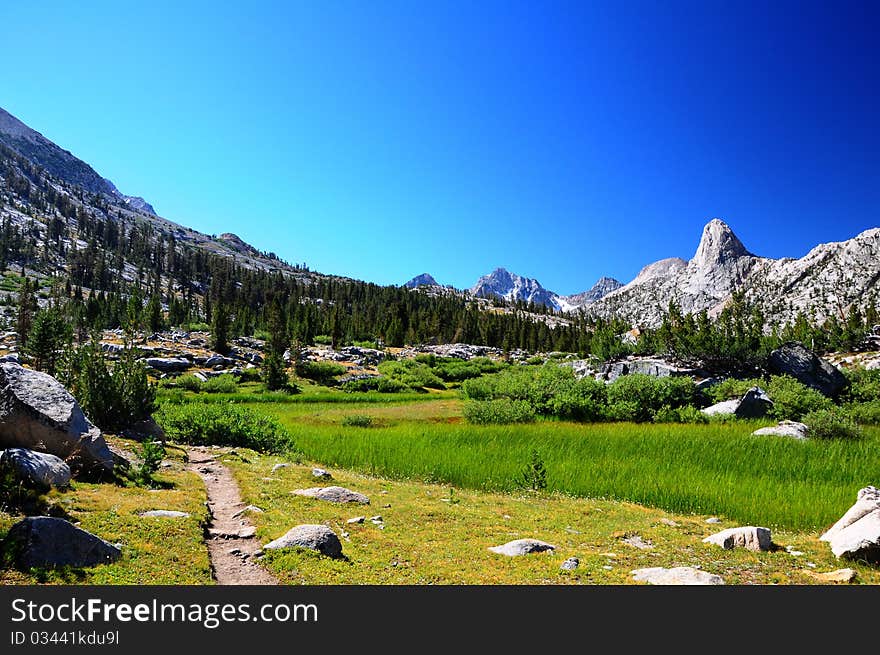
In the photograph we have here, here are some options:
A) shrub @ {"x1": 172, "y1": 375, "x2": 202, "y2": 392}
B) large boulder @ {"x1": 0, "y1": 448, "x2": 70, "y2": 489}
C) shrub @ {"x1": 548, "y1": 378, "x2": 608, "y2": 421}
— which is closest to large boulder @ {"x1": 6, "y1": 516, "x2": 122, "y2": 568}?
large boulder @ {"x1": 0, "y1": 448, "x2": 70, "y2": 489}

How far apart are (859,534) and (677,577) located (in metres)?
3.94

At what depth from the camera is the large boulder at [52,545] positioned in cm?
520

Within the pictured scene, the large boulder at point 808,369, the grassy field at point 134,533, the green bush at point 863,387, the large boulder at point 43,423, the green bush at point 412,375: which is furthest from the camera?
the green bush at point 412,375

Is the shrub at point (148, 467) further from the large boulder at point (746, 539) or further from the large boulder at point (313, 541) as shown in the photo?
the large boulder at point (746, 539)

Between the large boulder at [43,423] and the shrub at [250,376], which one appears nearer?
the large boulder at [43,423]

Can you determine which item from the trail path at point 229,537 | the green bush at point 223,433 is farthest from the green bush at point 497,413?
the trail path at point 229,537

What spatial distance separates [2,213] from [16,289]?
286 ft

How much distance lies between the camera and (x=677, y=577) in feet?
Result: 19.7

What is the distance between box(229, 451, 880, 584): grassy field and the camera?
6371 mm

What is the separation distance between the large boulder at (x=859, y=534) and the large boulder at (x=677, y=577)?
305 centimetres

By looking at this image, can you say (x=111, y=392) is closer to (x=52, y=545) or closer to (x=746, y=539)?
(x=52, y=545)

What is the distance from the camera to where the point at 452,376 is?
65.7 meters

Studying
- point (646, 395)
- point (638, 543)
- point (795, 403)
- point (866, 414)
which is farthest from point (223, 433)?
point (866, 414)
